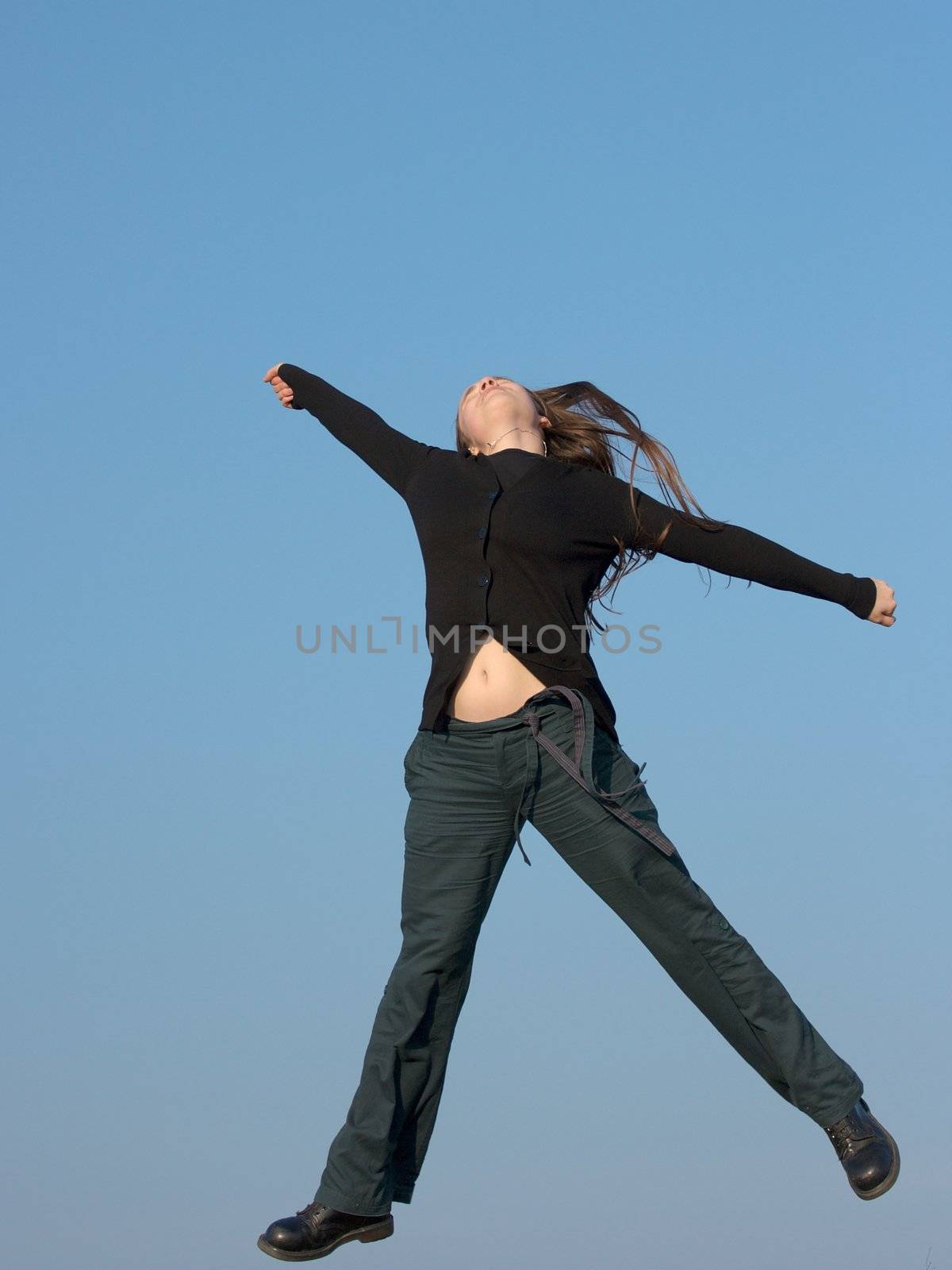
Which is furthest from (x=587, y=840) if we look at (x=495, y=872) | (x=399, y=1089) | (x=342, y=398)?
(x=342, y=398)

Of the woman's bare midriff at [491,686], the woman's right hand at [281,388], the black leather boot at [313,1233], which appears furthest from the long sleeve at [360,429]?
the black leather boot at [313,1233]

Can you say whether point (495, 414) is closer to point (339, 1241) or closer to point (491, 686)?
point (491, 686)

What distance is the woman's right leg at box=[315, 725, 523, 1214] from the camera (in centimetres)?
464

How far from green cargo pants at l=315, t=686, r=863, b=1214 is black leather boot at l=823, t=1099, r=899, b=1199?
0.17ft

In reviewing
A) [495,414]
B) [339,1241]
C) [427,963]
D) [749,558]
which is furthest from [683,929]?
[495,414]

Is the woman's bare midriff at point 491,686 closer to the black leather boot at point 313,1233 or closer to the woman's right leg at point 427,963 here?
the woman's right leg at point 427,963

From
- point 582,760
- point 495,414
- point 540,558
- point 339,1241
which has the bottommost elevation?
point 339,1241

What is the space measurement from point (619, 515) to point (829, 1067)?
6.09 feet

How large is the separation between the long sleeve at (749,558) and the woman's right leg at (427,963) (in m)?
0.91

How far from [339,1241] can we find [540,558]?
2157mm

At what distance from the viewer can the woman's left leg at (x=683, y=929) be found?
473 cm

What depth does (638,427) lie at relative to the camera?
18.1 ft

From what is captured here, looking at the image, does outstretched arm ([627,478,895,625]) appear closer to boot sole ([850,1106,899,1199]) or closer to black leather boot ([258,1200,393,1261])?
boot sole ([850,1106,899,1199])

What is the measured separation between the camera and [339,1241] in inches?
181
